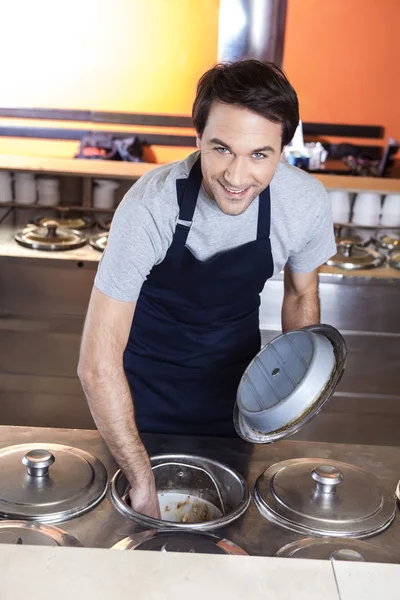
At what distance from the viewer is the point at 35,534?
4.71 ft

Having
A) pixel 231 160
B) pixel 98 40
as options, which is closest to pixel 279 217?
pixel 231 160

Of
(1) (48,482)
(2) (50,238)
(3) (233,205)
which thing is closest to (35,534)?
(1) (48,482)

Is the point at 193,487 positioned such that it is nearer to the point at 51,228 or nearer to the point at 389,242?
the point at 51,228

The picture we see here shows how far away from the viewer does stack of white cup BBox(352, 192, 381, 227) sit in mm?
4109

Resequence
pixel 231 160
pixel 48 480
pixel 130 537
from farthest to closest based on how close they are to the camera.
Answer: pixel 231 160 < pixel 48 480 < pixel 130 537

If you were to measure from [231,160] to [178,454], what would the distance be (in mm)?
685

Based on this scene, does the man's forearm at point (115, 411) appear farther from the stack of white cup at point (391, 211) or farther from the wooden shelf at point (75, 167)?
the stack of white cup at point (391, 211)

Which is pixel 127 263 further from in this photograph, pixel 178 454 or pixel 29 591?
pixel 29 591

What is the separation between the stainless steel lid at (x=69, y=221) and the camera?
158 inches

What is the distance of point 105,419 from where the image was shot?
1761 millimetres

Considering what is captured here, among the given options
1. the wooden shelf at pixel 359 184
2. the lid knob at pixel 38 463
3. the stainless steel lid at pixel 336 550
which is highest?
the lid knob at pixel 38 463

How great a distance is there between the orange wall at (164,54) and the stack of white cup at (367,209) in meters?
1.84

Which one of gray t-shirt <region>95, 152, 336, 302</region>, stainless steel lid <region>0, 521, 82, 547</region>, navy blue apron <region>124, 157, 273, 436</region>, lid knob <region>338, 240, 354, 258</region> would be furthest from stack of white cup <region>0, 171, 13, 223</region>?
stainless steel lid <region>0, 521, 82, 547</region>

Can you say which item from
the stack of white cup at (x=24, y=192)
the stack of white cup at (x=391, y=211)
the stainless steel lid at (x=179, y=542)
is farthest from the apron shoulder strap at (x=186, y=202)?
the stack of white cup at (x=391, y=211)
